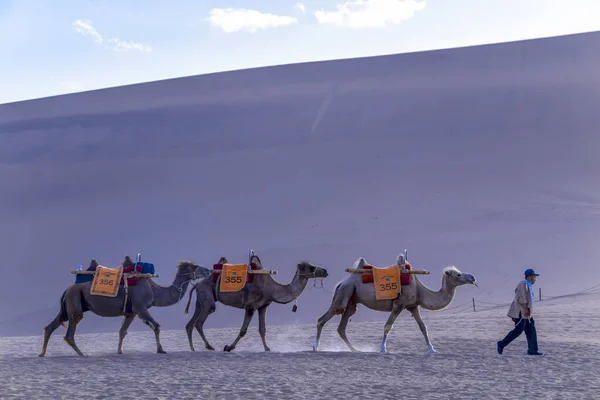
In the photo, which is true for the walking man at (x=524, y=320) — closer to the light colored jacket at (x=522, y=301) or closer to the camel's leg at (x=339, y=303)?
the light colored jacket at (x=522, y=301)

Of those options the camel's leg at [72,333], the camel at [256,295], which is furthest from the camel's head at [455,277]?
the camel's leg at [72,333]

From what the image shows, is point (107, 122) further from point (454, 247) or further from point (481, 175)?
point (454, 247)

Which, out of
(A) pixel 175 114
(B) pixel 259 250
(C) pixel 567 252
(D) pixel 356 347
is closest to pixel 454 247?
(C) pixel 567 252

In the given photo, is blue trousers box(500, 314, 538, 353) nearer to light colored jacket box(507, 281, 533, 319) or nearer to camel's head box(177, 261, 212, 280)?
light colored jacket box(507, 281, 533, 319)

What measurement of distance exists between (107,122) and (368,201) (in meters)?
14.7

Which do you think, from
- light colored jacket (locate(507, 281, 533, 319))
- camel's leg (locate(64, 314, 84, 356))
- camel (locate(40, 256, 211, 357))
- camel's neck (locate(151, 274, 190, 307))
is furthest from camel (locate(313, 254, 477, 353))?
A: camel's leg (locate(64, 314, 84, 356))

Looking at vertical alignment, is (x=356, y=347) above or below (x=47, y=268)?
below

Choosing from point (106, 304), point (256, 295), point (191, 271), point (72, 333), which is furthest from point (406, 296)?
point (72, 333)

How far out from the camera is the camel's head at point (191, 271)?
1482cm

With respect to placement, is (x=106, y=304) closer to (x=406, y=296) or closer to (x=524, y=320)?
(x=406, y=296)

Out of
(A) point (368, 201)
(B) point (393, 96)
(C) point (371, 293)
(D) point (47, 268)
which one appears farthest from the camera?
(B) point (393, 96)

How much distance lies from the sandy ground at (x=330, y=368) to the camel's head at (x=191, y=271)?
1162 millimetres

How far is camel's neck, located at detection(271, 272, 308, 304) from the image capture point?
14352 mm

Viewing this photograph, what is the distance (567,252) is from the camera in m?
23.9
